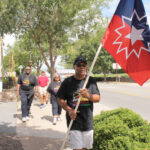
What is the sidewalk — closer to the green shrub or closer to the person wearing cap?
the green shrub

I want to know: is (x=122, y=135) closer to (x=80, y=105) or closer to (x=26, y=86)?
(x=80, y=105)

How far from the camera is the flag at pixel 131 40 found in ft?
13.1

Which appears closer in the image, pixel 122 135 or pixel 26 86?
pixel 122 135

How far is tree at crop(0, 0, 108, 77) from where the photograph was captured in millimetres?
11320

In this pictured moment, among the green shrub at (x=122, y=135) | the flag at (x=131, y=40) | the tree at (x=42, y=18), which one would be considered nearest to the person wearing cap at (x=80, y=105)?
the green shrub at (x=122, y=135)

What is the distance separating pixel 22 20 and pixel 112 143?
1068cm

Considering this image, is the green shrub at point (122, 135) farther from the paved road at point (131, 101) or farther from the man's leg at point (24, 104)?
the paved road at point (131, 101)

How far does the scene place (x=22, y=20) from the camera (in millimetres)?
12859

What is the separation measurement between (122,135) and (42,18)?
32.6 feet

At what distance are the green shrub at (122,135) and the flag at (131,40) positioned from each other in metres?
0.77

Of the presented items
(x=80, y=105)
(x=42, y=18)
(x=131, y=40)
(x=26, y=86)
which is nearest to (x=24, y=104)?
(x=26, y=86)

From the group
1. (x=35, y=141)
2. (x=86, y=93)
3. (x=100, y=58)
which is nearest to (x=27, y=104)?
(x=35, y=141)

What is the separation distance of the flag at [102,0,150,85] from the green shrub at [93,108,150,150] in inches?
30.2

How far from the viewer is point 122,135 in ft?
12.1
